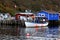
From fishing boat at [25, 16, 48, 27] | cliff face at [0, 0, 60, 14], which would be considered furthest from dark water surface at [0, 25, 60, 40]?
cliff face at [0, 0, 60, 14]

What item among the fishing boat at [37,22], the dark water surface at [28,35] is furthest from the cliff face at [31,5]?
the dark water surface at [28,35]

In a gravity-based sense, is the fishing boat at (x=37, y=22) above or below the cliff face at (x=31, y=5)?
below

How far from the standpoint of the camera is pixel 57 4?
138375mm

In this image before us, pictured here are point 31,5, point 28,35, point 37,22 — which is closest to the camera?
point 28,35

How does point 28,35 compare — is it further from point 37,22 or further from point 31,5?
point 31,5

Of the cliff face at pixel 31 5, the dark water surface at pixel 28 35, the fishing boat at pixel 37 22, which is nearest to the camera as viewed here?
the dark water surface at pixel 28 35

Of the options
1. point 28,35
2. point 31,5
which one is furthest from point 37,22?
point 31,5

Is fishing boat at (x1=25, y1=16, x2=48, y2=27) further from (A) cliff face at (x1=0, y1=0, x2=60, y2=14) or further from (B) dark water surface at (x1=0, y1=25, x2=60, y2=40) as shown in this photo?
(A) cliff face at (x1=0, y1=0, x2=60, y2=14)

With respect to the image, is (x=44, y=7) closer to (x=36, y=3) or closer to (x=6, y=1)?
(x=36, y=3)

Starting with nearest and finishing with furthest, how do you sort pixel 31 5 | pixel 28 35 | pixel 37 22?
pixel 28 35
pixel 37 22
pixel 31 5

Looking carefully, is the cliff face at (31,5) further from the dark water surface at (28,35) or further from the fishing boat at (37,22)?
the dark water surface at (28,35)

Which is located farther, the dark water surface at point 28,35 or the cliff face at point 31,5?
the cliff face at point 31,5

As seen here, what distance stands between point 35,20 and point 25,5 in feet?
118

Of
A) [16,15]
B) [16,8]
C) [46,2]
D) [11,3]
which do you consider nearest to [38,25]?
[16,15]
